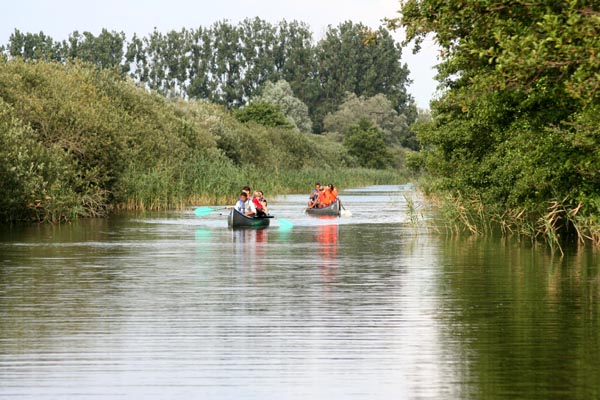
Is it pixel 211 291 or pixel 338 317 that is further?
pixel 211 291

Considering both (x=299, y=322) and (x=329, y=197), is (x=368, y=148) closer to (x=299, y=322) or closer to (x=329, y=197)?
(x=329, y=197)

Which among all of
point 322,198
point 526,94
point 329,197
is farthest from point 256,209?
point 526,94

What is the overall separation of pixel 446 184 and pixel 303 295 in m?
16.3

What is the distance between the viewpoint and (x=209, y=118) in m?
78.7

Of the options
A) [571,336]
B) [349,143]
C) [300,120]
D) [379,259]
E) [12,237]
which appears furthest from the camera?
[300,120]

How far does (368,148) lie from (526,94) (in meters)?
100

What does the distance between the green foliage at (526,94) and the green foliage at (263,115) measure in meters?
79.0

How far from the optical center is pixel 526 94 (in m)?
21.1

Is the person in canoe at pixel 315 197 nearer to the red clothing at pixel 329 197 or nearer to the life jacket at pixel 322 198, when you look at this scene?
the life jacket at pixel 322 198

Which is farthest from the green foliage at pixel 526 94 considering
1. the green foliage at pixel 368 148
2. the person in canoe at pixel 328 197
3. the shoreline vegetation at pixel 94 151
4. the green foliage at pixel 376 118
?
the green foliage at pixel 376 118

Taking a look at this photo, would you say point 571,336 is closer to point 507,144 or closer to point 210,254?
point 210,254

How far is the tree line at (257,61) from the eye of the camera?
145750mm

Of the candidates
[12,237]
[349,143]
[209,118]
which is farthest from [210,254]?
[349,143]

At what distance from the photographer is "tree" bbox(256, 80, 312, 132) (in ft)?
441
